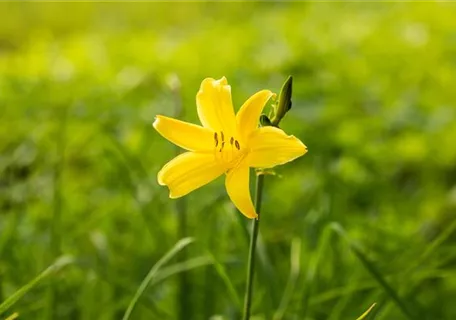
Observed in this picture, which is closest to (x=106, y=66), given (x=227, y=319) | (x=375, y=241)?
(x=375, y=241)

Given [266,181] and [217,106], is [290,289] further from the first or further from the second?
[266,181]

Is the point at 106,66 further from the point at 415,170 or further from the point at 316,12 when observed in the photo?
the point at 415,170

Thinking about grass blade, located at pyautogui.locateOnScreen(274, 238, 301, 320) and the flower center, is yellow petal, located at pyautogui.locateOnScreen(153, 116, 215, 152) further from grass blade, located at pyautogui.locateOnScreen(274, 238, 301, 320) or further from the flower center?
grass blade, located at pyautogui.locateOnScreen(274, 238, 301, 320)

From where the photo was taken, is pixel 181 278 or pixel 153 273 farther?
pixel 181 278

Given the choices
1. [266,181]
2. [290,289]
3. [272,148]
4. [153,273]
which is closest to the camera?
[272,148]

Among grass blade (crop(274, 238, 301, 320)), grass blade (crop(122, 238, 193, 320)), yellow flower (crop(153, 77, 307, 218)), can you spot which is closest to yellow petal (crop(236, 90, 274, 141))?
yellow flower (crop(153, 77, 307, 218))

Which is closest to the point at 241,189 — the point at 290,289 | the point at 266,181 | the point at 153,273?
the point at 153,273

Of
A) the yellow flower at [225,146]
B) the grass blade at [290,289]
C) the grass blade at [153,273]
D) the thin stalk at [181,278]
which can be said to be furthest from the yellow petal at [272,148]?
the thin stalk at [181,278]
